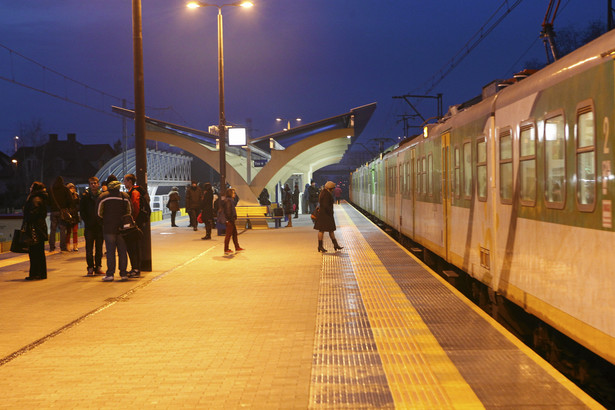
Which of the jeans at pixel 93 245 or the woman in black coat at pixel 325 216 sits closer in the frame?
the jeans at pixel 93 245

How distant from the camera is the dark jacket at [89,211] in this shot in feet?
44.1

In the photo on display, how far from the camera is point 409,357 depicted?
6426mm

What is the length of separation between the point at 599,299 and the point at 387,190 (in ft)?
63.4

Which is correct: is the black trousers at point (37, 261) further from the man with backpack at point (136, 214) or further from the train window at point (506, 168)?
the train window at point (506, 168)

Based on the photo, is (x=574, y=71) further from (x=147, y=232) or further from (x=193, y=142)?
(x=193, y=142)

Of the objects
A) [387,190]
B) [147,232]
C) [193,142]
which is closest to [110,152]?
[193,142]

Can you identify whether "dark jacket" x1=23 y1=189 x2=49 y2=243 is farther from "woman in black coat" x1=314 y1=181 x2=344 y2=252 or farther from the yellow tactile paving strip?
"woman in black coat" x1=314 y1=181 x2=344 y2=252

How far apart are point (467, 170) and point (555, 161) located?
4.18 m

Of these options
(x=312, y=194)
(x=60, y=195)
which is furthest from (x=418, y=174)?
(x=312, y=194)

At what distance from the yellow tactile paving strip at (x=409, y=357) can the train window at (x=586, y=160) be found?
1.75 m

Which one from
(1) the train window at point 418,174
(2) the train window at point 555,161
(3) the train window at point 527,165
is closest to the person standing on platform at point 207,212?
(1) the train window at point 418,174

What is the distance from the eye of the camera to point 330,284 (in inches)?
444

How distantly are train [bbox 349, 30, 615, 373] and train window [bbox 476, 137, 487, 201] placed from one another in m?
0.01

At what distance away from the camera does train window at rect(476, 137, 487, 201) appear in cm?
945
